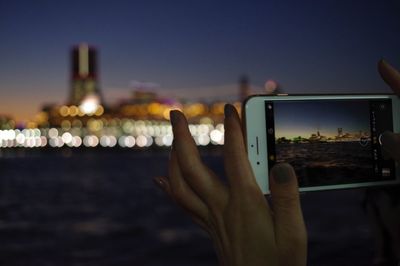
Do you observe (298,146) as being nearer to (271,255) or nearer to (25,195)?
(271,255)

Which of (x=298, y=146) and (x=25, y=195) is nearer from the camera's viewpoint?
(x=298, y=146)

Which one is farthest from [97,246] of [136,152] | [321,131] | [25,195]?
[136,152]

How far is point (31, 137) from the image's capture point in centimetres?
11325

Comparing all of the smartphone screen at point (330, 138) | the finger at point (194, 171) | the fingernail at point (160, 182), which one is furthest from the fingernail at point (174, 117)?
the smartphone screen at point (330, 138)

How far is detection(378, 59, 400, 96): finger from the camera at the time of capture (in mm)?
844

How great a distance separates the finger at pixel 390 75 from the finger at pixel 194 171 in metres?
0.31

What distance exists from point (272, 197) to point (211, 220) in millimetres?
120

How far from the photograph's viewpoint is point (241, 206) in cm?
74

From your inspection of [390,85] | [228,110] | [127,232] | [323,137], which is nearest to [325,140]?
[323,137]

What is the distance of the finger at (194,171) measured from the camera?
76cm

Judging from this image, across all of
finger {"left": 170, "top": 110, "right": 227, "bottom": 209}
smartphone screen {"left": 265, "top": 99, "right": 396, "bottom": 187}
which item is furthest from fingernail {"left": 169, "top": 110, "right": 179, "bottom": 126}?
smartphone screen {"left": 265, "top": 99, "right": 396, "bottom": 187}

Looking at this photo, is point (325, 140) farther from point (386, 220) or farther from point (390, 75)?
point (390, 75)

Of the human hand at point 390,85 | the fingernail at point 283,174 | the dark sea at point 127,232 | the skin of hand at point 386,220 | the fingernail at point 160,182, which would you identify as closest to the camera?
the fingernail at point 283,174

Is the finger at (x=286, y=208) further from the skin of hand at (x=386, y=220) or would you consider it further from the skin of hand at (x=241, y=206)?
the skin of hand at (x=386, y=220)
